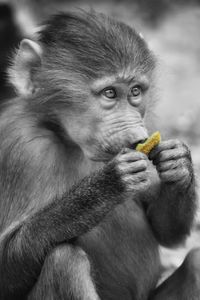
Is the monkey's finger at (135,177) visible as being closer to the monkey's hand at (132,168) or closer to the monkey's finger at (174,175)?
the monkey's hand at (132,168)

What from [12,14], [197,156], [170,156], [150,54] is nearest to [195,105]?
[197,156]

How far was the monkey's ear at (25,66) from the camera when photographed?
23.7 feet

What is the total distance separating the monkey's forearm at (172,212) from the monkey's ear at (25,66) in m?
1.63

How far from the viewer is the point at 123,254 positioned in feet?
23.6

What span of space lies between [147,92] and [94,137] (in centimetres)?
83

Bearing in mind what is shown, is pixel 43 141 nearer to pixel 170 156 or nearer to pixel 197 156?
pixel 170 156

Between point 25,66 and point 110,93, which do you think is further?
point 25,66

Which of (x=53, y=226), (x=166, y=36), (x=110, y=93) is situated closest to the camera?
(x=53, y=226)

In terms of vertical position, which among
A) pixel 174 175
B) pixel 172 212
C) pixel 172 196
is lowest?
pixel 172 212

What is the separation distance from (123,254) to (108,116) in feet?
4.50

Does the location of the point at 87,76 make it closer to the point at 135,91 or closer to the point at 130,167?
the point at 135,91

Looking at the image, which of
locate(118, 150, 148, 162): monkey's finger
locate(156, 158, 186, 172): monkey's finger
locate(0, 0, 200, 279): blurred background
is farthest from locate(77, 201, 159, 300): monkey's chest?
locate(0, 0, 200, 279): blurred background

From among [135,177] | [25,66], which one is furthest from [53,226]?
[25,66]

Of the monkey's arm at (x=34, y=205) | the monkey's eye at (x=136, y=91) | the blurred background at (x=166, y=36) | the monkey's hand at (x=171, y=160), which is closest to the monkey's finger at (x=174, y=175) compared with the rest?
the monkey's hand at (x=171, y=160)
